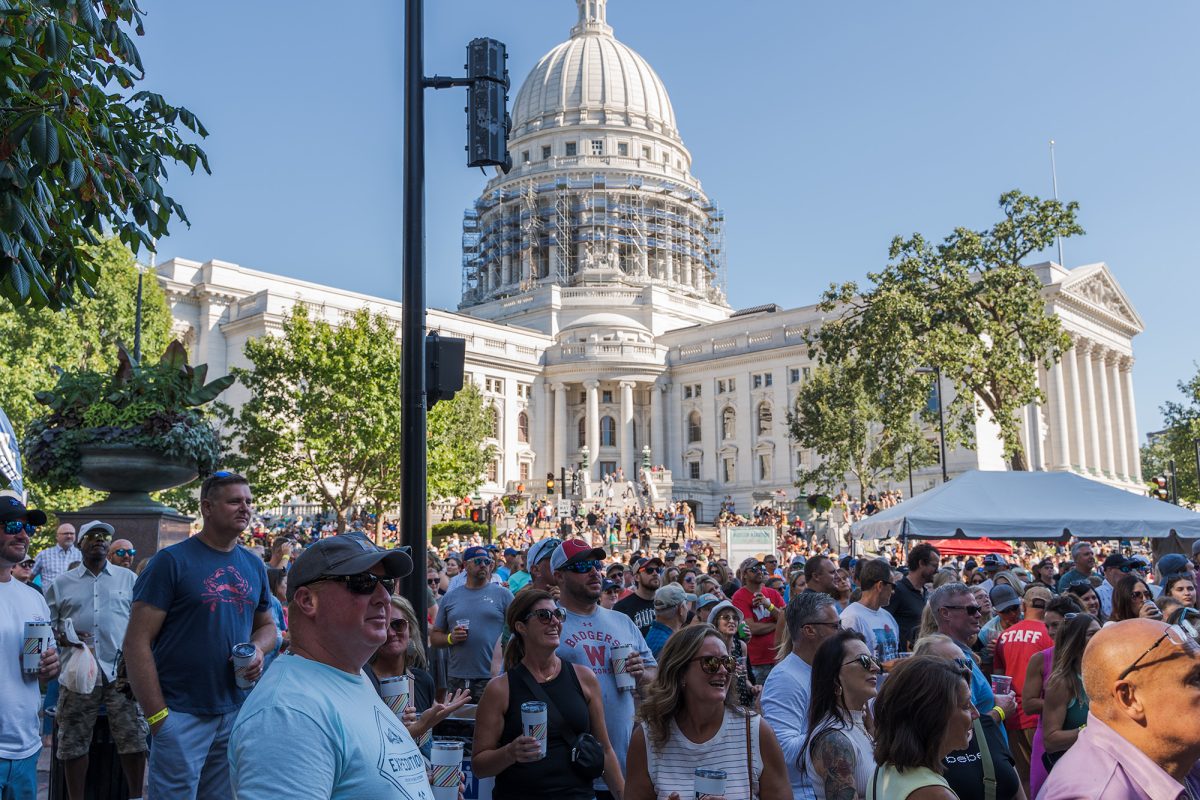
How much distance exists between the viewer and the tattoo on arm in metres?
4.37

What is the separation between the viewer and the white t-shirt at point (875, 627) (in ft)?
24.4

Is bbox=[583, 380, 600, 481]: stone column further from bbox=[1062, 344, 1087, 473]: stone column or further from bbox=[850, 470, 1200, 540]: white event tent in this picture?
bbox=[850, 470, 1200, 540]: white event tent

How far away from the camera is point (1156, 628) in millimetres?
2920

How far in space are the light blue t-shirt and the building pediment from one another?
67.5 meters

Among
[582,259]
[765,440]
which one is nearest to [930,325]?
[765,440]

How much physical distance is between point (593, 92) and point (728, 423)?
36.8 m

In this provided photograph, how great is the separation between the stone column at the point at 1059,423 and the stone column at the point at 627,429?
2990 cm

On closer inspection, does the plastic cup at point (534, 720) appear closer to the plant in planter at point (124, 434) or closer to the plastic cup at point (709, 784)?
the plastic cup at point (709, 784)

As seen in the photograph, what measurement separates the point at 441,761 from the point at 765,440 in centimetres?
7510

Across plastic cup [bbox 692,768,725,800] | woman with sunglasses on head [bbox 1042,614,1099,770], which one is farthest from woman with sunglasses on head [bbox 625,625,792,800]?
woman with sunglasses on head [bbox 1042,614,1099,770]

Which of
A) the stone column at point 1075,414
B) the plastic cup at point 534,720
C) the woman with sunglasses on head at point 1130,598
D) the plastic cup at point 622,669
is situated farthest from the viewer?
the stone column at point 1075,414

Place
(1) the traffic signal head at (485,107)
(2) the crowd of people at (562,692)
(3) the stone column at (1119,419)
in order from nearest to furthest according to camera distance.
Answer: (2) the crowd of people at (562,692) → (1) the traffic signal head at (485,107) → (3) the stone column at (1119,419)

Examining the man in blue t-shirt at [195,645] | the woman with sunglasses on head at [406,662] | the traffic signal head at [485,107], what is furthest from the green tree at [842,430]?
the man in blue t-shirt at [195,645]

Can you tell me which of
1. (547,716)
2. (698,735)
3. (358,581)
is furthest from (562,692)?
(358,581)
